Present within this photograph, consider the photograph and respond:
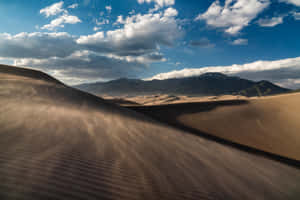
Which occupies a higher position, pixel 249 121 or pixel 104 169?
pixel 104 169

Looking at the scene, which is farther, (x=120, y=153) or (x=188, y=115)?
(x=188, y=115)

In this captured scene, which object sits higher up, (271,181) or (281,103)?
(281,103)

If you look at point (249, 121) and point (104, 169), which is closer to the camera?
point (104, 169)

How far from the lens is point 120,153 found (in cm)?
355

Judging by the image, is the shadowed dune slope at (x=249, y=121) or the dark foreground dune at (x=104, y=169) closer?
the dark foreground dune at (x=104, y=169)

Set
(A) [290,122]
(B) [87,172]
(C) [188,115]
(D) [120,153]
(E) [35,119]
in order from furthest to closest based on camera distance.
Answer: (C) [188,115] → (A) [290,122] → (E) [35,119] → (D) [120,153] → (B) [87,172]

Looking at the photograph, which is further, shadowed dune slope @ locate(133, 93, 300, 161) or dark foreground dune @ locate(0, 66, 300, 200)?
shadowed dune slope @ locate(133, 93, 300, 161)

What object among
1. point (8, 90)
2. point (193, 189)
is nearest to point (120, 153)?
point (193, 189)

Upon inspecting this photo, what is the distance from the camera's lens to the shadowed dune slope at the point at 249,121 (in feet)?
31.1

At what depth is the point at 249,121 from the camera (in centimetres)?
1280

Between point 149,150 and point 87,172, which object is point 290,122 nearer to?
point 149,150

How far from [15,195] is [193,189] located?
2461 mm

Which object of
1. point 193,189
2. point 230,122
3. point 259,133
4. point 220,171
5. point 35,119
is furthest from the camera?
point 230,122

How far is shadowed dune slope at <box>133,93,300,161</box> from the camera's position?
9.48 metres
